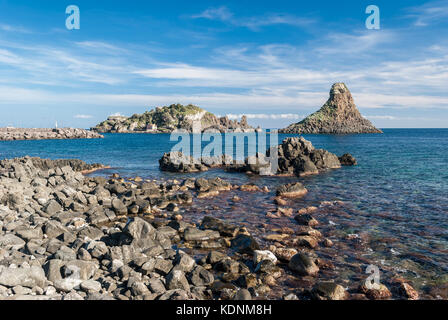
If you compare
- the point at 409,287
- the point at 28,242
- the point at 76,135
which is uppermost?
the point at 76,135

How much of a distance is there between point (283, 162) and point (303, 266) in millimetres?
37106

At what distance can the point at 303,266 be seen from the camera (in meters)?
14.5

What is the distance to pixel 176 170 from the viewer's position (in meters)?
51.2

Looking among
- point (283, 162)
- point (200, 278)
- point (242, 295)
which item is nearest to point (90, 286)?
point (200, 278)

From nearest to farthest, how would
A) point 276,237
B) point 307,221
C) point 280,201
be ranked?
point 276,237
point 307,221
point 280,201

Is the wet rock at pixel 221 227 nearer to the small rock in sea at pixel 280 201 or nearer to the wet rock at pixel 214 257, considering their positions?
the wet rock at pixel 214 257

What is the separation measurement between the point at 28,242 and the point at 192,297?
33.9 feet

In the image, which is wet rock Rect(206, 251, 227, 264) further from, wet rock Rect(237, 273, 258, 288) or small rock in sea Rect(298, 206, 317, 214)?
small rock in sea Rect(298, 206, 317, 214)

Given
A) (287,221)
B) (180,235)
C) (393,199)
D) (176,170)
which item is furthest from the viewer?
(176,170)

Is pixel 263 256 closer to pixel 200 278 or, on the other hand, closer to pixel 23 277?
pixel 200 278

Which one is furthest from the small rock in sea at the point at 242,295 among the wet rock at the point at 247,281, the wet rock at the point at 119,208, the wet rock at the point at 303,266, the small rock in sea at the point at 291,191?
the small rock in sea at the point at 291,191

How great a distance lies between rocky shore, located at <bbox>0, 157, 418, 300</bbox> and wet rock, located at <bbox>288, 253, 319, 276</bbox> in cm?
5

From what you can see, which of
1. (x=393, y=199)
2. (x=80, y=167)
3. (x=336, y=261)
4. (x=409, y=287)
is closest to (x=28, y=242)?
(x=336, y=261)
